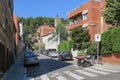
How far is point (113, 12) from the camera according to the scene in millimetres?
36719

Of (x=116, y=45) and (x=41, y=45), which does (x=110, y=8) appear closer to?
(x=116, y=45)

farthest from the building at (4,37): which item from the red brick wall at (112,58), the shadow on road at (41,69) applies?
the red brick wall at (112,58)

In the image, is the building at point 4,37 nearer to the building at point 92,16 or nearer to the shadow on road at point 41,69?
the shadow on road at point 41,69

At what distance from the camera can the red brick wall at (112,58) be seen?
107ft

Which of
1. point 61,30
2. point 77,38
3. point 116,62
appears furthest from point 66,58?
point 61,30

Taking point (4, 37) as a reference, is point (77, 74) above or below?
below

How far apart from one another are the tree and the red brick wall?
4.16 m

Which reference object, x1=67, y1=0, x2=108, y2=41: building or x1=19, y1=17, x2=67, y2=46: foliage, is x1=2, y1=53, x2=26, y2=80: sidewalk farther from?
x1=19, y1=17, x2=67, y2=46: foliage

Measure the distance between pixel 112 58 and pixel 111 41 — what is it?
5.59ft

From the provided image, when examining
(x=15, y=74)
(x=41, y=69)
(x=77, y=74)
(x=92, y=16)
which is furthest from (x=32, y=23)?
(x=77, y=74)

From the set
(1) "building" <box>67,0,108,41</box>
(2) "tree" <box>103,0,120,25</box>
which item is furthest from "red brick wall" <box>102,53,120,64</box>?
(1) "building" <box>67,0,108,41</box>

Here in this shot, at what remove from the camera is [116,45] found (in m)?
32.6

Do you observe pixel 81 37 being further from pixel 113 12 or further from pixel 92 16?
pixel 113 12

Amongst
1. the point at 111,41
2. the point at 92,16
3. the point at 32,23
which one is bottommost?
the point at 111,41
